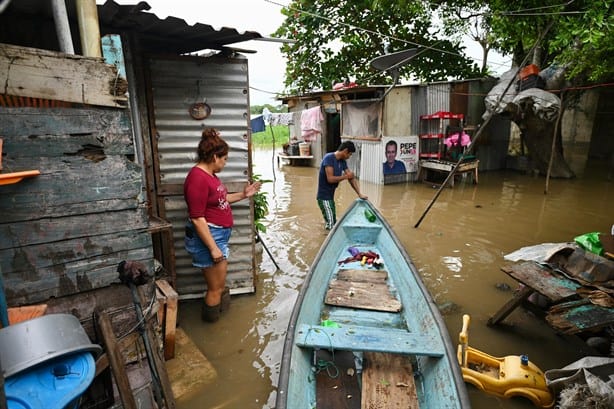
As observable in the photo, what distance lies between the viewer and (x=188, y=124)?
4195 millimetres

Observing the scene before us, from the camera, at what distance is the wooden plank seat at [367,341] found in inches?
108

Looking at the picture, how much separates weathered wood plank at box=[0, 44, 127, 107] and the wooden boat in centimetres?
215

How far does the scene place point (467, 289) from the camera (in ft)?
17.9

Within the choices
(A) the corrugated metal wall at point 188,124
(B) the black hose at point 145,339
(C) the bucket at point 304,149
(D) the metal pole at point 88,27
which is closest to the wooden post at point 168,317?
(A) the corrugated metal wall at point 188,124

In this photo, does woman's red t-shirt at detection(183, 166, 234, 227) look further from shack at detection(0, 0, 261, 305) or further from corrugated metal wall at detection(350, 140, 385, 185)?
corrugated metal wall at detection(350, 140, 385, 185)

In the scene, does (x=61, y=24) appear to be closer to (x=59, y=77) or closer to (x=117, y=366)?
(x=59, y=77)

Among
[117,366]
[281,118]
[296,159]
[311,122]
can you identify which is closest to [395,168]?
[311,122]

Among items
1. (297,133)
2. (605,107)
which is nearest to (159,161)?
(297,133)

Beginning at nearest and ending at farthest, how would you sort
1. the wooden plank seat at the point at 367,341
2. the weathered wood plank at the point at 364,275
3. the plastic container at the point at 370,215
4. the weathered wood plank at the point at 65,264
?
1. the weathered wood plank at the point at 65,264
2. the wooden plank seat at the point at 367,341
3. the weathered wood plank at the point at 364,275
4. the plastic container at the point at 370,215

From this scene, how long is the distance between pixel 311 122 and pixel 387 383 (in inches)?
518

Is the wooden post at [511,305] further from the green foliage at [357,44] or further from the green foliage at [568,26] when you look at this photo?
the green foliage at [357,44]

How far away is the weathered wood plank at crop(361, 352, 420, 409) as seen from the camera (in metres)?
2.66

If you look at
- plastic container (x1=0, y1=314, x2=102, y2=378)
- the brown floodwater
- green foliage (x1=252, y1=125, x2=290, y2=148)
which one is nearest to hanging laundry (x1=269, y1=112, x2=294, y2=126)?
the brown floodwater

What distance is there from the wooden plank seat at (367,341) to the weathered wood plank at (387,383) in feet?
0.90
